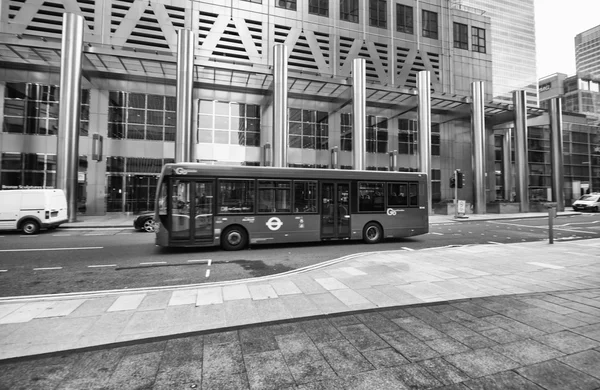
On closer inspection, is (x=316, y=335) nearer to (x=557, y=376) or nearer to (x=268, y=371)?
(x=268, y=371)

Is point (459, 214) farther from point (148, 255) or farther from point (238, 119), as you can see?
point (148, 255)

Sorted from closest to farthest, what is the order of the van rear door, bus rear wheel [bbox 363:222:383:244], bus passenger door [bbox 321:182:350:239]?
bus passenger door [bbox 321:182:350:239] → bus rear wheel [bbox 363:222:383:244] → the van rear door

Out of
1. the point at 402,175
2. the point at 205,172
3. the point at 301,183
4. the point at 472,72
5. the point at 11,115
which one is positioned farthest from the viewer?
the point at 472,72

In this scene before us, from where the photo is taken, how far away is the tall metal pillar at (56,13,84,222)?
20.1 meters

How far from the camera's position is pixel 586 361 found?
3002 mm

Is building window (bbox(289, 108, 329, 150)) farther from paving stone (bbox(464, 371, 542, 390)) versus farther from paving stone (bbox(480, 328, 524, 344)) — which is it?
paving stone (bbox(464, 371, 542, 390))

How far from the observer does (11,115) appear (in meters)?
22.1

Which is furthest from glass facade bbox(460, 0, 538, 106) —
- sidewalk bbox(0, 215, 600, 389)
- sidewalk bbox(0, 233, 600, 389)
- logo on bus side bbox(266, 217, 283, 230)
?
sidewalk bbox(0, 215, 600, 389)

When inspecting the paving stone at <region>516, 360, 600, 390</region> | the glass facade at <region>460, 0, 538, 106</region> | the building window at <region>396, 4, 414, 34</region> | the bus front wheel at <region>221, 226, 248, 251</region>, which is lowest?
the paving stone at <region>516, 360, 600, 390</region>

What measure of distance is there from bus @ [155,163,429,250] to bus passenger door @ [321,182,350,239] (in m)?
0.04

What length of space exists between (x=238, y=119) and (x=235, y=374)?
25.8 meters

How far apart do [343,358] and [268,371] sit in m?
0.81

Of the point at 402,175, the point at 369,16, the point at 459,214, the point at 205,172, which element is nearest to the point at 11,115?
the point at 205,172

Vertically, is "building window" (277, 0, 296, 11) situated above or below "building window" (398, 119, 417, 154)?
above
